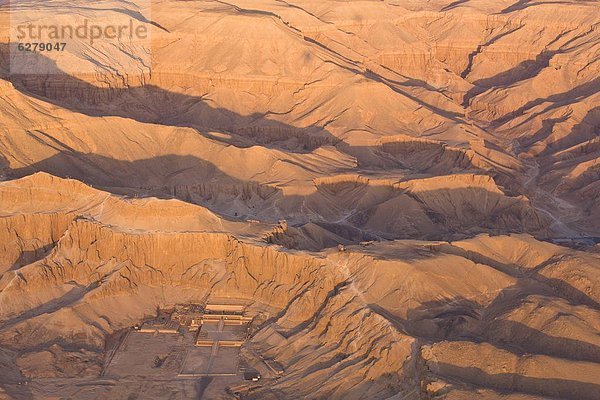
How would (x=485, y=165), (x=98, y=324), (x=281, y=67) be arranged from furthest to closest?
(x=281, y=67) → (x=485, y=165) → (x=98, y=324)

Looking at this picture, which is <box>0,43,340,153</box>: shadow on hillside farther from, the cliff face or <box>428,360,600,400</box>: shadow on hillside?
<box>428,360,600,400</box>: shadow on hillside

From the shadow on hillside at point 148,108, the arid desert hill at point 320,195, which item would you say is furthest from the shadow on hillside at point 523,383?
the shadow on hillside at point 148,108

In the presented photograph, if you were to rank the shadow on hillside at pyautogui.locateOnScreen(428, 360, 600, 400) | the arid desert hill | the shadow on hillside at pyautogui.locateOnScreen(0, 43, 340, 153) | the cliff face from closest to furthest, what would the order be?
the shadow on hillside at pyautogui.locateOnScreen(428, 360, 600, 400) → the cliff face → the arid desert hill → the shadow on hillside at pyautogui.locateOnScreen(0, 43, 340, 153)

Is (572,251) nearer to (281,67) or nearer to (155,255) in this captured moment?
(155,255)

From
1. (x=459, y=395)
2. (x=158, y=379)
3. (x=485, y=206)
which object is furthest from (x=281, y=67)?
(x=459, y=395)

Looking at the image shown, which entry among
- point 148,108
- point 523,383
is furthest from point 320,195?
point 523,383

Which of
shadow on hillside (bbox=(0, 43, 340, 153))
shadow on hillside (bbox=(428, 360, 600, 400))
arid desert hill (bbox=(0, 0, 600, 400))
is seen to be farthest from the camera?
shadow on hillside (bbox=(0, 43, 340, 153))

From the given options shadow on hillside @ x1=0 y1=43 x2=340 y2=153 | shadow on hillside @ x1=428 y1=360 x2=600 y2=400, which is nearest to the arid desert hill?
shadow on hillside @ x1=428 y1=360 x2=600 y2=400

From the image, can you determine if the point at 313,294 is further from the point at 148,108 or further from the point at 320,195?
the point at 148,108

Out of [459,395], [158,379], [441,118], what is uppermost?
[441,118]

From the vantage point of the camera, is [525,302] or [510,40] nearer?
[525,302]
